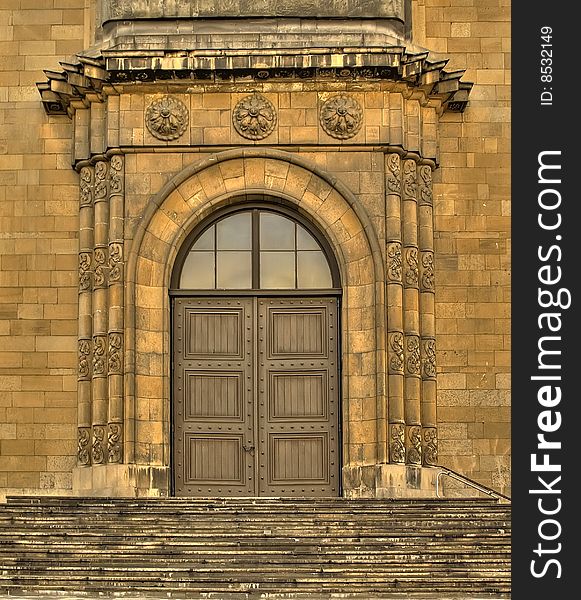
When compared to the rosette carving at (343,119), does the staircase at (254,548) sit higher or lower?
lower

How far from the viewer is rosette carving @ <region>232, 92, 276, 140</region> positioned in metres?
28.2

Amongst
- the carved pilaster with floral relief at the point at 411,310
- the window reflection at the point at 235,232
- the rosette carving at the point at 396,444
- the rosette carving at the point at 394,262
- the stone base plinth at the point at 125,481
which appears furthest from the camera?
the window reflection at the point at 235,232

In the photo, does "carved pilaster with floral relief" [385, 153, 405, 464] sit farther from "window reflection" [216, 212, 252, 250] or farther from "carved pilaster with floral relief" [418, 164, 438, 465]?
"window reflection" [216, 212, 252, 250]

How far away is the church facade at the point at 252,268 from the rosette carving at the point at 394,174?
0.10ft

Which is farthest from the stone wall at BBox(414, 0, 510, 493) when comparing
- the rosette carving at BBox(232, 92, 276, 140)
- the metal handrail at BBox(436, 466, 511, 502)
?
Answer: the rosette carving at BBox(232, 92, 276, 140)

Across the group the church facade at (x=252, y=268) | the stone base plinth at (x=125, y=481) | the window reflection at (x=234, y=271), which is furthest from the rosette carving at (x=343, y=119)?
the stone base plinth at (x=125, y=481)

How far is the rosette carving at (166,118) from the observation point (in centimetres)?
2819

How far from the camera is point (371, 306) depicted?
27906 mm

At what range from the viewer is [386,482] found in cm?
2716

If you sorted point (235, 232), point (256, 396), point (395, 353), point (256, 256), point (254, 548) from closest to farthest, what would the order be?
point (254, 548)
point (395, 353)
point (256, 396)
point (256, 256)
point (235, 232)

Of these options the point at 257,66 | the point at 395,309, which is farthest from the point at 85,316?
the point at 395,309

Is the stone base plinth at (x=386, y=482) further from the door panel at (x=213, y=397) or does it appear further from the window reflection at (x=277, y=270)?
the window reflection at (x=277, y=270)

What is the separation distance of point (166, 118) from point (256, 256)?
2422mm

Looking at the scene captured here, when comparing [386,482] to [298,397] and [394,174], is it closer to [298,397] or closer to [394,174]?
[298,397]
